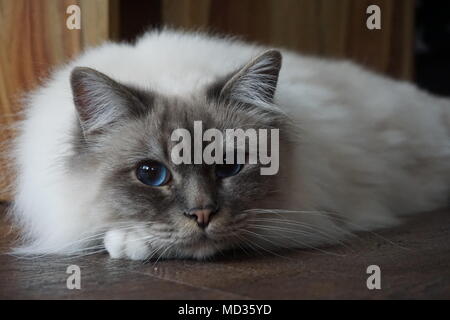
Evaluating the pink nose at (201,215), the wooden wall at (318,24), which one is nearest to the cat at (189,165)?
the pink nose at (201,215)

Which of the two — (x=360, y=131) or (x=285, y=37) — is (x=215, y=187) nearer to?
(x=360, y=131)

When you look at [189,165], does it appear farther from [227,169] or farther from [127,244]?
[127,244]

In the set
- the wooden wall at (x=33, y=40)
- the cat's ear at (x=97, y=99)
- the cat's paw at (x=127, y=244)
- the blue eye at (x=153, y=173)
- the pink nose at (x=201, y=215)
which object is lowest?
the cat's paw at (x=127, y=244)

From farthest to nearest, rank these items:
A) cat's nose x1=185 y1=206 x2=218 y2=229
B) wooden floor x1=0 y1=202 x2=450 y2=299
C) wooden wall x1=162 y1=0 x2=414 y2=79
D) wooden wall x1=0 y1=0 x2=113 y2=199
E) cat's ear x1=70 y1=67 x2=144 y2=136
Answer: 1. wooden wall x1=162 y1=0 x2=414 y2=79
2. wooden wall x1=0 y1=0 x2=113 y2=199
3. cat's ear x1=70 y1=67 x2=144 y2=136
4. cat's nose x1=185 y1=206 x2=218 y2=229
5. wooden floor x1=0 y1=202 x2=450 y2=299

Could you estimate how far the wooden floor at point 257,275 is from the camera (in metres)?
1.49

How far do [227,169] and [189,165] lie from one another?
126mm

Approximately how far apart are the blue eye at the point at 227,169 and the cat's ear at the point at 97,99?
29 cm

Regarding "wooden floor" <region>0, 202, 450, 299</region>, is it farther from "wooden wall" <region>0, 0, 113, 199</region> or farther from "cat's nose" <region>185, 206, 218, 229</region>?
"wooden wall" <region>0, 0, 113, 199</region>

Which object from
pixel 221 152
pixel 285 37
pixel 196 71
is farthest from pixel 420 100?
pixel 221 152

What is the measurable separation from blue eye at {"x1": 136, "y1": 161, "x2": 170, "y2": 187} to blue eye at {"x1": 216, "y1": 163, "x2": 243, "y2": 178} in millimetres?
138

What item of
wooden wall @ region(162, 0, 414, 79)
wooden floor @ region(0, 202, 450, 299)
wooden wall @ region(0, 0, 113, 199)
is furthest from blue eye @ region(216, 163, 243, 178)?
wooden wall @ region(162, 0, 414, 79)

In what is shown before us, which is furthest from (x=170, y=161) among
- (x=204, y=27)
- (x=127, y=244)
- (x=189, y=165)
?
(x=204, y=27)

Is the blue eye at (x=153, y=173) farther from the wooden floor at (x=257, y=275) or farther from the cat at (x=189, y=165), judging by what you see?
the wooden floor at (x=257, y=275)

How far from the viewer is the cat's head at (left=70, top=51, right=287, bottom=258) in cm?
170
